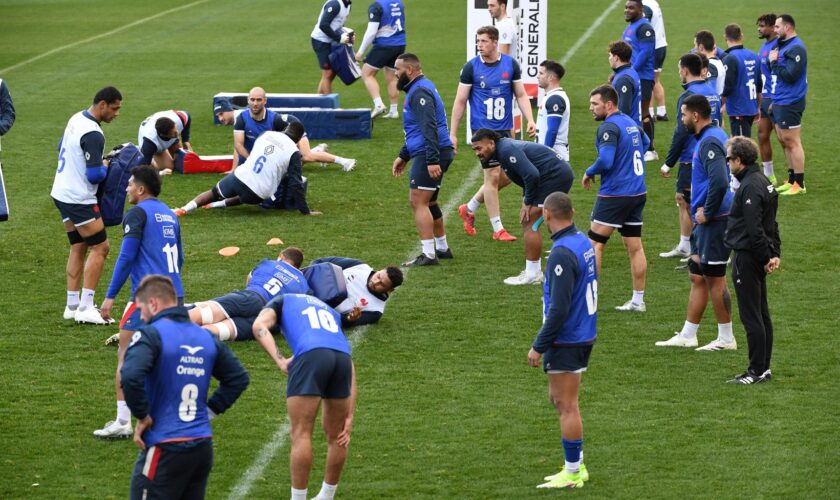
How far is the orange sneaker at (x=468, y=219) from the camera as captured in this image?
48.9 ft

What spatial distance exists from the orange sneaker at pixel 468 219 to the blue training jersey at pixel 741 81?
420 centimetres

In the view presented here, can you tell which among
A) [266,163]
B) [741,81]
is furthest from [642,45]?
[266,163]

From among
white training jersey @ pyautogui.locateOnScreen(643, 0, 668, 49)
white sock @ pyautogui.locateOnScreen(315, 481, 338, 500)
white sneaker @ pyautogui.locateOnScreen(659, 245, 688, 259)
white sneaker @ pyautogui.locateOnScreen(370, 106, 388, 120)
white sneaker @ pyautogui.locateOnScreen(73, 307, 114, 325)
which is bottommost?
white sock @ pyautogui.locateOnScreen(315, 481, 338, 500)

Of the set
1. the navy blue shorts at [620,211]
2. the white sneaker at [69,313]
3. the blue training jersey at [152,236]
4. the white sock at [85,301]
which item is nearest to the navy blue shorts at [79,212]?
the white sock at [85,301]

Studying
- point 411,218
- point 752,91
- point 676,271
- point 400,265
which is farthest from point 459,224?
point 752,91

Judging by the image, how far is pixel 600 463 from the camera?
8875 millimetres

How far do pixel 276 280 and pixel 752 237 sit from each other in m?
4.00

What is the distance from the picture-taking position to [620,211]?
39.6ft

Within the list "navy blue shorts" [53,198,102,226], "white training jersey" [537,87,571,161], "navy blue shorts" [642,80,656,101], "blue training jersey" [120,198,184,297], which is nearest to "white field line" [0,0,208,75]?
"navy blue shorts" [642,80,656,101]

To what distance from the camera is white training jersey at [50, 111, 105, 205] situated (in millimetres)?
11172

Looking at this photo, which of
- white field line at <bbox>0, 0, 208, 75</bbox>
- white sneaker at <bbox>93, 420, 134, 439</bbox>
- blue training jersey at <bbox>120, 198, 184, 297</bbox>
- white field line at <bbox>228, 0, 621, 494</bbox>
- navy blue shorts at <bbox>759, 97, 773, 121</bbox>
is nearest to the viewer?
white field line at <bbox>228, 0, 621, 494</bbox>

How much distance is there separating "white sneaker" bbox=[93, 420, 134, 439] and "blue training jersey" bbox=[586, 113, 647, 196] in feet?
16.2

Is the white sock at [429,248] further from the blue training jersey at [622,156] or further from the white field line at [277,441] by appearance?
the blue training jersey at [622,156]

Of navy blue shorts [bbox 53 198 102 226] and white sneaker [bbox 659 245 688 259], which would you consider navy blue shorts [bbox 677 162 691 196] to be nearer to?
white sneaker [bbox 659 245 688 259]
